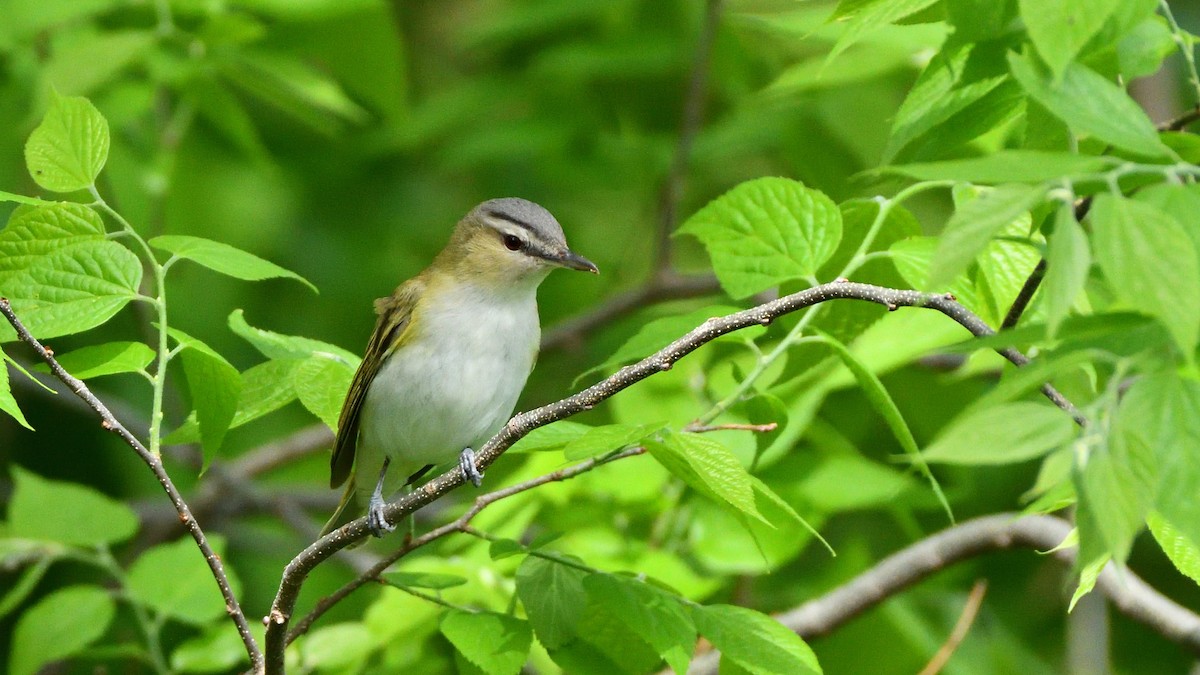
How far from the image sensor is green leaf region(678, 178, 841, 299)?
2512 mm

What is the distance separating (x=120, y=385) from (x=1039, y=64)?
17.9 feet

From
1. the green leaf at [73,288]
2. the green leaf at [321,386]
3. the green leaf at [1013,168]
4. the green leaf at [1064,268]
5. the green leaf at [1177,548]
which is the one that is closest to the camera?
the green leaf at [1064,268]

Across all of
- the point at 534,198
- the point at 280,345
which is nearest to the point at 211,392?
the point at 280,345

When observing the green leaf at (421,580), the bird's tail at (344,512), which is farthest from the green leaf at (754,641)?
the bird's tail at (344,512)

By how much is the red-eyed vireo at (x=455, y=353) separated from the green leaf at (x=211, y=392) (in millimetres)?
1058

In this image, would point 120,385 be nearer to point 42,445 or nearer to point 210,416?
point 42,445

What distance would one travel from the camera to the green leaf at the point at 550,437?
98.5 inches

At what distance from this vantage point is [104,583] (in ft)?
17.6

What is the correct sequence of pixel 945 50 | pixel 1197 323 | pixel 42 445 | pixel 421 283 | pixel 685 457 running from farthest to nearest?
pixel 42 445 < pixel 421 283 < pixel 945 50 < pixel 685 457 < pixel 1197 323

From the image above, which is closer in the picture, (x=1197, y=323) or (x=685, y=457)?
(x=1197, y=323)

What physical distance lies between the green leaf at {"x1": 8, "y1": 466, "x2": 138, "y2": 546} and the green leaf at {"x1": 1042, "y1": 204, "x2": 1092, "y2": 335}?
3015 millimetres

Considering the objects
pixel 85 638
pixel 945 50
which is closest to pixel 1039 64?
pixel 945 50

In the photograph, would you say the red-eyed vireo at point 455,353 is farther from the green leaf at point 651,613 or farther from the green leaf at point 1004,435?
the green leaf at point 1004,435

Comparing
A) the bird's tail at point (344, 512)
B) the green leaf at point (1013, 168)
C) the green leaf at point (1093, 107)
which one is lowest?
the bird's tail at point (344, 512)
